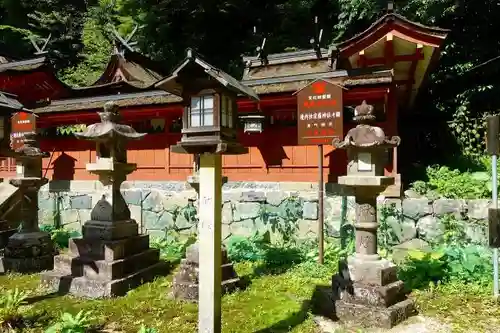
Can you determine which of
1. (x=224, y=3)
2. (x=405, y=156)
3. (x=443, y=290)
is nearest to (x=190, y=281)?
(x=443, y=290)

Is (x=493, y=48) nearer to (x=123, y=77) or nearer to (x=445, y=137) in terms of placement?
(x=445, y=137)

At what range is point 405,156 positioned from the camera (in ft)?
51.1

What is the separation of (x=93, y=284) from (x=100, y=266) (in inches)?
13.7

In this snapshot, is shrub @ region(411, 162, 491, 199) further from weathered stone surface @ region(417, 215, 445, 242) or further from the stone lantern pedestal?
the stone lantern pedestal

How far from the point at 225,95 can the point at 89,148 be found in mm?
10423

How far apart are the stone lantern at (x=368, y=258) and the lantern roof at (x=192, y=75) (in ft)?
6.92

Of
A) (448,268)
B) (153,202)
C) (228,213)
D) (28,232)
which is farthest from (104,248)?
(448,268)

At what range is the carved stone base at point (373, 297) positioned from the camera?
5758 mm

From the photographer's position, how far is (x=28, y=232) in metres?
9.28

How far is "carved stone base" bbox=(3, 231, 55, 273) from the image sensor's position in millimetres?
8867

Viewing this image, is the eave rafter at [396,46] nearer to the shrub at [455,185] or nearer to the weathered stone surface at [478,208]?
the shrub at [455,185]

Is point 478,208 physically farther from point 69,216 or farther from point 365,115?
point 69,216

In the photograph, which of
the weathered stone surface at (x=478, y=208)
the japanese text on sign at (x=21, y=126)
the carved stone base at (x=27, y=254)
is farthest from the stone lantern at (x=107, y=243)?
the weathered stone surface at (x=478, y=208)

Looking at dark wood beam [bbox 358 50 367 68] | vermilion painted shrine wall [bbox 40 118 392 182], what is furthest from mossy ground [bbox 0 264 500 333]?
dark wood beam [bbox 358 50 367 68]
